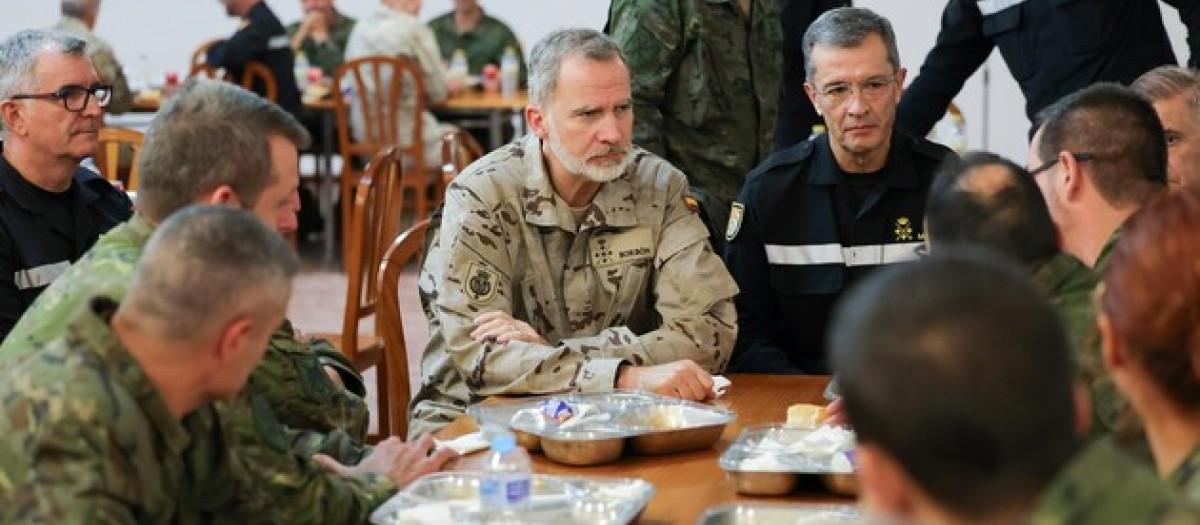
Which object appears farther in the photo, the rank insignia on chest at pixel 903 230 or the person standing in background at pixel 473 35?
the person standing in background at pixel 473 35

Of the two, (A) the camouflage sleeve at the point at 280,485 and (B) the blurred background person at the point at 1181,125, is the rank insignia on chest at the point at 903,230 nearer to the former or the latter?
(B) the blurred background person at the point at 1181,125

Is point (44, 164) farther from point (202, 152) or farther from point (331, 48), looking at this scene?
point (331, 48)

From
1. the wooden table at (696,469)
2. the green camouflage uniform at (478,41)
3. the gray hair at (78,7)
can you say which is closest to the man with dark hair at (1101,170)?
the wooden table at (696,469)

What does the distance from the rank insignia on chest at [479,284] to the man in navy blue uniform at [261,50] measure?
538 centimetres

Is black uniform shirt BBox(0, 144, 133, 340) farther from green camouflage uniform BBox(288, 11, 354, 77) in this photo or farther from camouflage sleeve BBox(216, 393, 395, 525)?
green camouflage uniform BBox(288, 11, 354, 77)

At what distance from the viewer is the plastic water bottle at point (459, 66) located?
877 centimetres

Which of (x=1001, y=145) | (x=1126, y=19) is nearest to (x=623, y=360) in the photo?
(x=1126, y=19)

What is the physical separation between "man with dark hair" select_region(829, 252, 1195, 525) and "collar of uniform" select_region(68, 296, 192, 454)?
894 millimetres

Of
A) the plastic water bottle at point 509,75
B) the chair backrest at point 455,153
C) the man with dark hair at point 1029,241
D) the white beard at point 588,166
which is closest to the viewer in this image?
the man with dark hair at point 1029,241

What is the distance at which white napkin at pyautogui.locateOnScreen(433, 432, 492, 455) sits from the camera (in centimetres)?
246

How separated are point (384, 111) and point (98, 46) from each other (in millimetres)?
1391

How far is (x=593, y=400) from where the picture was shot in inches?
105

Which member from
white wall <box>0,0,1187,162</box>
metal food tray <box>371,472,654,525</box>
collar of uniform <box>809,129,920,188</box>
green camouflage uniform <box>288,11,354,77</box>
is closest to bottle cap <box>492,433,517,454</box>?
metal food tray <box>371,472,654,525</box>

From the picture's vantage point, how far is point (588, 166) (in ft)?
10.3
